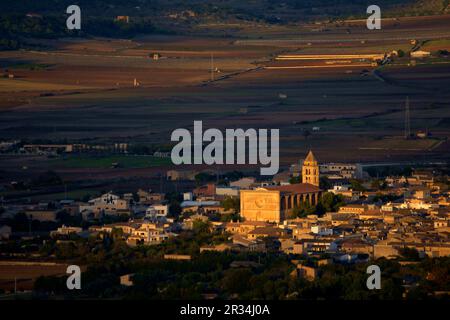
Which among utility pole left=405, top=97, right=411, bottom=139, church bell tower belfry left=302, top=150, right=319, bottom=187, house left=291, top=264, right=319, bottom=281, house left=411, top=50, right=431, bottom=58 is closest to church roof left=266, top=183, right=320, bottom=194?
church bell tower belfry left=302, top=150, right=319, bottom=187

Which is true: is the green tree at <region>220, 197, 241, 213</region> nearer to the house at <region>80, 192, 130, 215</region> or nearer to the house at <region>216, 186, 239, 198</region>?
the house at <region>216, 186, 239, 198</region>

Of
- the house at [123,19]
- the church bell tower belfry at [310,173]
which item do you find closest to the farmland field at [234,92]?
the house at [123,19]

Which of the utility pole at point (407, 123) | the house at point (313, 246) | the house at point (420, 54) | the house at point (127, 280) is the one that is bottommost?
the house at point (127, 280)

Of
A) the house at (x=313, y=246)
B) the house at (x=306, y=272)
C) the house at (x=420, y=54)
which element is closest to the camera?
the house at (x=306, y=272)

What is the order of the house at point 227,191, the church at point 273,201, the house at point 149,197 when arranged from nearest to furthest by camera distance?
1. the church at point 273,201
2. the house at point 149,197
3. the house at point 227,191

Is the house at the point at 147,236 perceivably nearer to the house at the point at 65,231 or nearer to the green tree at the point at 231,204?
the house at the point at 65,231

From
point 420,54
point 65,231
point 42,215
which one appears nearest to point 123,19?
point 420,54
